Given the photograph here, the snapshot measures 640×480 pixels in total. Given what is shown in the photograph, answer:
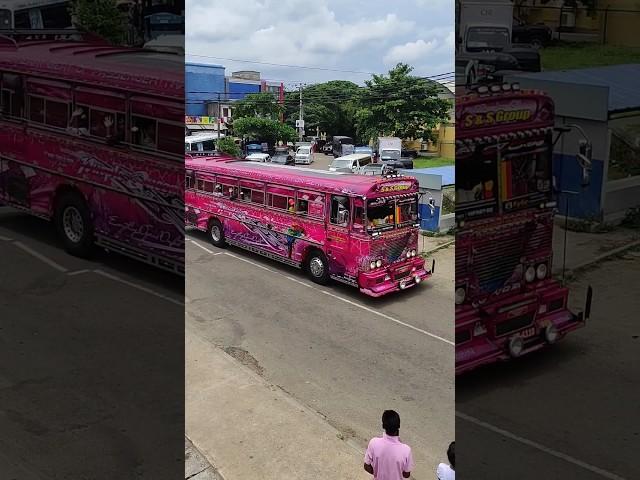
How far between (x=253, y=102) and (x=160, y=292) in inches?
60.3

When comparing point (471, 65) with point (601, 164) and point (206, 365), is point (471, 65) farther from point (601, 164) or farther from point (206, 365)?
point (206, 365)

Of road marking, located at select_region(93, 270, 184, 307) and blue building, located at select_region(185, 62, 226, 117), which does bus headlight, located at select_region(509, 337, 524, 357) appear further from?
blue building, located at select_region(185, 62, 226, 117)

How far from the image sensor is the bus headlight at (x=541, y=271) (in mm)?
1903

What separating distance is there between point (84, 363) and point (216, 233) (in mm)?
1709

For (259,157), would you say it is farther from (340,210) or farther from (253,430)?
(253,430)

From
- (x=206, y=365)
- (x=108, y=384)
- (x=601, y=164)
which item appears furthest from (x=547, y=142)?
(x=206, y=365)

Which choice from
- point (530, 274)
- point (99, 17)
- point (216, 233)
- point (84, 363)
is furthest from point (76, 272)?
point (216, 233)

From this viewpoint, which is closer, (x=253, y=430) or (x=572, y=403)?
(x=572, y=403)

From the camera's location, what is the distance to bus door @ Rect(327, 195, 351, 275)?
3.64 meters

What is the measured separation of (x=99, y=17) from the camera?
189cm

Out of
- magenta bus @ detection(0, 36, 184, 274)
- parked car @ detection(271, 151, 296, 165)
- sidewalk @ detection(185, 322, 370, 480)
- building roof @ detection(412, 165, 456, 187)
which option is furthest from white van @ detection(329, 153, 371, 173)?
magenta bus @ detection(0, 36, 184, 274)

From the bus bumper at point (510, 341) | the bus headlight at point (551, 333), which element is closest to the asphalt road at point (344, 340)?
the bus bumper at point (510, 341)

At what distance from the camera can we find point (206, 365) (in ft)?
10.6

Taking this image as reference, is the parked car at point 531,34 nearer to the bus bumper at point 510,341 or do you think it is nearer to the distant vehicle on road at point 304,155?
the bus bumper at point 510,341
